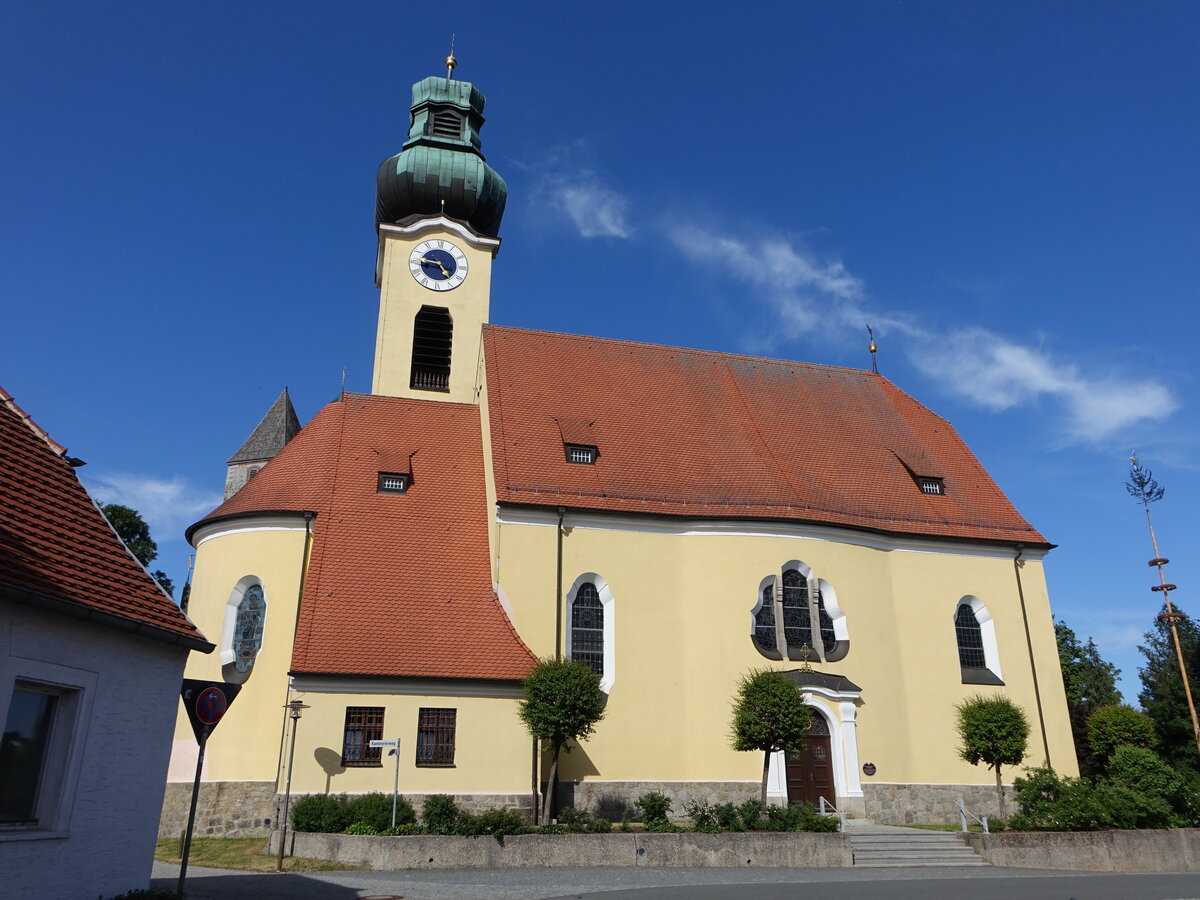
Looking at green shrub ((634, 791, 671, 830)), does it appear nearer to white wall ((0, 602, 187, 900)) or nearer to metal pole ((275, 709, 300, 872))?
metal pole ((275, 709, 300, 872))

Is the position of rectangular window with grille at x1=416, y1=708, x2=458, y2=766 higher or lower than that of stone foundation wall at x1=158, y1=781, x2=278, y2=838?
higher

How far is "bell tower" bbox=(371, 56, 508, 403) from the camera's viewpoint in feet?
91.6

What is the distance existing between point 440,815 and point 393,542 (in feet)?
21.5

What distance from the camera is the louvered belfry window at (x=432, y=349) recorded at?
91.8 ft

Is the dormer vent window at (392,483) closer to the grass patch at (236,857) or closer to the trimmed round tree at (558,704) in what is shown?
the trimmed round tree at (558,704)

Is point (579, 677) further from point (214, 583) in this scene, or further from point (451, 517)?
point (214, 583)

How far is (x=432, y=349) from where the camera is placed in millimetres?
28391

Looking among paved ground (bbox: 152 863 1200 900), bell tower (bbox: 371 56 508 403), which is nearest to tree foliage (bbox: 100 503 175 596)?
bell tower (bbox: 371 56 508 403)

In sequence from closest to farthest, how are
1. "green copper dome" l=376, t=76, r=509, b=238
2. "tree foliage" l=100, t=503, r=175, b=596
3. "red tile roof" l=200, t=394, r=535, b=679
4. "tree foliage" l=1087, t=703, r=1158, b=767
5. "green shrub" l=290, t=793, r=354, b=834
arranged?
"green shrub" l=290, t=793, r=354, b=834, "red tile roof" l=200, t=394, r=535, b=679, "tree foliage" l=1087, t=703, r=1158, b=767, "green copper dome" l=376, t=76, r=509, b=238, "tree foliage" l=100, t=503, r=175, b=596

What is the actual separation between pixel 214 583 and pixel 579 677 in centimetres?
877

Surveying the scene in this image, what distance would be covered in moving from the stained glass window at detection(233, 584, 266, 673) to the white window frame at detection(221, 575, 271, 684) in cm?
4

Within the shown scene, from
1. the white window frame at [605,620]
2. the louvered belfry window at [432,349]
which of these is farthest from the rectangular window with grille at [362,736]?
the louvered belfry window at [432,349]

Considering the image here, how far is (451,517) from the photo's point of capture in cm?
2155

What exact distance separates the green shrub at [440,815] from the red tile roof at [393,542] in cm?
235
